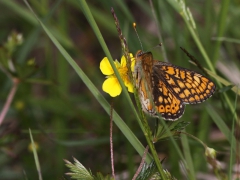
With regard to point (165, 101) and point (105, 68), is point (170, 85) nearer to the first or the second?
point (165, 101)

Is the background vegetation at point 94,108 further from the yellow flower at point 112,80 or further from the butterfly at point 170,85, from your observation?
the yellow flower at point 112,80

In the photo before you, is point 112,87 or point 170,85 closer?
point 112,87

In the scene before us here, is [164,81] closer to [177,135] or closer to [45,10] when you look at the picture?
[177,135]

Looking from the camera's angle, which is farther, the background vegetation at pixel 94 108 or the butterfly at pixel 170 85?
the background vegetation at pixel 94 108

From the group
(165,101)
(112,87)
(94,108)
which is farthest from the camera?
(94,108)

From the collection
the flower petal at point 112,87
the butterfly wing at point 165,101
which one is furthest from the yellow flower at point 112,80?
the butterfly wing at point 165,101

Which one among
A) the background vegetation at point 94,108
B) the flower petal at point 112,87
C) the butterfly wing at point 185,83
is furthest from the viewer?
the background vegetation at point 94,108

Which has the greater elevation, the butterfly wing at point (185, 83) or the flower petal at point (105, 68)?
the flower petal at point (105, 68)

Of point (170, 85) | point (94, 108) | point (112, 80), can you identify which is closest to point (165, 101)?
point (170, 85)
